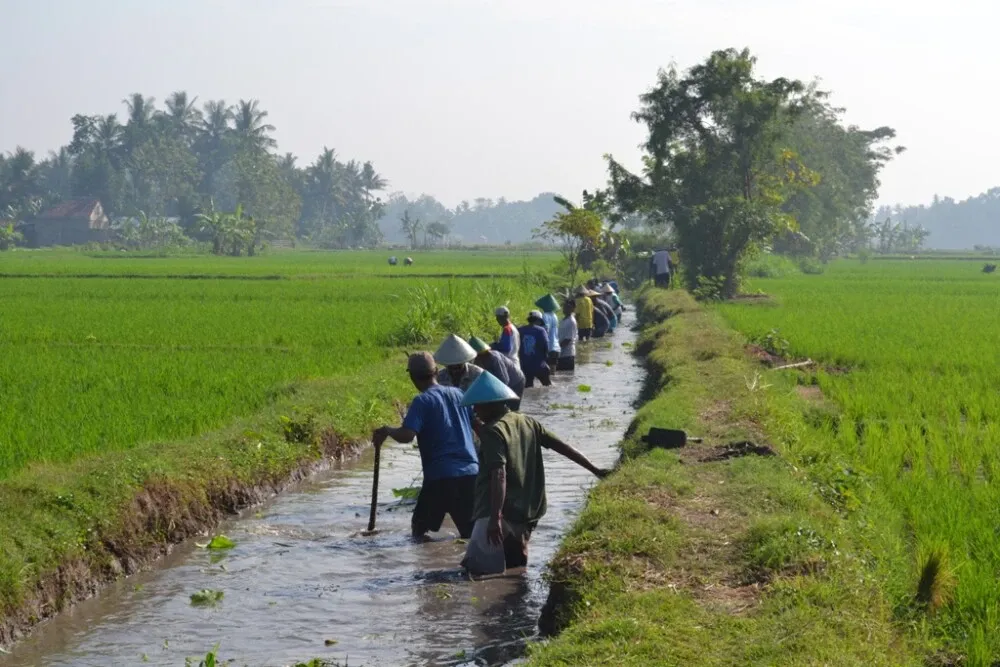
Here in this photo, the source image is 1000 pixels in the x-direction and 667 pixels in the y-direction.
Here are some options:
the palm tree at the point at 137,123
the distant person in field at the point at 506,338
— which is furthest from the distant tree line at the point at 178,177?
the distant person in field at the point at 506,338

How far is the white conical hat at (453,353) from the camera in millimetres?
8602

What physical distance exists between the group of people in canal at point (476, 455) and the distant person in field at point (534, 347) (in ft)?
17.0

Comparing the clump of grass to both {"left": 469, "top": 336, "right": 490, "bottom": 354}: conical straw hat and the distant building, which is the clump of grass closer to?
{"left": 469, "top": 336, "right": 490, "bottom": 354}: conical straw hat

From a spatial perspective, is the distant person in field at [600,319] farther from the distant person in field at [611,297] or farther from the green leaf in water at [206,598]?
the green leaf in water at [206,598]

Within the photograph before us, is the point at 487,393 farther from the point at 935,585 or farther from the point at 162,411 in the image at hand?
the point at 162,411

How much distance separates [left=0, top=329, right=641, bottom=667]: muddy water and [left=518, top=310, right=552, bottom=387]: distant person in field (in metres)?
4.85

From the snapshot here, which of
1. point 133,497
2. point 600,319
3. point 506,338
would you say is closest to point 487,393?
point 133,497

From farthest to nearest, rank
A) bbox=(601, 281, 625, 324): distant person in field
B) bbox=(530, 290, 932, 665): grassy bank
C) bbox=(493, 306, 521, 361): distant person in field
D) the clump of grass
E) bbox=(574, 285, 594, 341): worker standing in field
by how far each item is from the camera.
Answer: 1. bbox=(601, 281, 625, 324): distant person in field
2. bbox=(574, 285, 594, 341): worker standing in field
3. bbox=(493, 306, 521, 361): distant person in field
4. the clump of grass
5. bbox=(530, 290, 932, 665): grassy bank

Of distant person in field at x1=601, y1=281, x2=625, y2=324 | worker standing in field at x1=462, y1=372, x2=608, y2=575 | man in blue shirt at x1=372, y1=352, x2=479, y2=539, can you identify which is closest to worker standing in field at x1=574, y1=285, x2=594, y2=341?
distant person in field at x1=601, y1=281, x2=625, y2=324

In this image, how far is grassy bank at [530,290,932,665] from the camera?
524cm

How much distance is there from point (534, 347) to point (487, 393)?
857 centimetres

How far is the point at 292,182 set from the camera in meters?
118

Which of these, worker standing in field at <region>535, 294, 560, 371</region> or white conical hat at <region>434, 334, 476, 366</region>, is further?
worker standing in field at <region>535, 294, 560, 371</region>

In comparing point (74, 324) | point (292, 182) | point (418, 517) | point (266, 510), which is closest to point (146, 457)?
point (266, 510)
